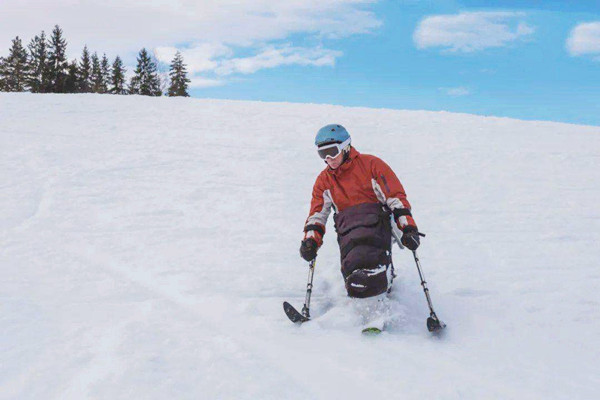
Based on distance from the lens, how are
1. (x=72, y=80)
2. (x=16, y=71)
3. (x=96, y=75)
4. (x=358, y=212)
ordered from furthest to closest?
1. (x=96, y=75)
2. (x=16, y=71)
3. (x=72, y=80)
4. (x=358, y=212)

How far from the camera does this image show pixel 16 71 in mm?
58938

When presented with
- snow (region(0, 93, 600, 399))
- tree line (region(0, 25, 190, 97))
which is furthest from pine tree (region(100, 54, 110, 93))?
snow (region(0, 93, 600, 399))

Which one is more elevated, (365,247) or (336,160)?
(336,160)

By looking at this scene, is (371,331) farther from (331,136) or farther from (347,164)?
(331,136)

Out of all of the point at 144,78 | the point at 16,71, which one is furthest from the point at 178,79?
the point at 16,71

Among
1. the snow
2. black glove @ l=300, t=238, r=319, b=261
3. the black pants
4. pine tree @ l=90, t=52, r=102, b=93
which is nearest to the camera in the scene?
the snow

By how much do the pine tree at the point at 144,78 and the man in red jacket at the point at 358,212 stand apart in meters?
57.8

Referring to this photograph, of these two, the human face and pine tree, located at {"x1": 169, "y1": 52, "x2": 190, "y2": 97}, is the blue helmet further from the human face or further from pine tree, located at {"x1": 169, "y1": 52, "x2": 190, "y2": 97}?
pine tree, located at {"x1": 169, "y1": 52, "x2": 190, "y2": 97}

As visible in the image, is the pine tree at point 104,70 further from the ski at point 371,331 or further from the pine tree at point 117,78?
the ski at point 371,331

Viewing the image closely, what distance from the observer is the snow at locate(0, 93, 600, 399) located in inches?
130

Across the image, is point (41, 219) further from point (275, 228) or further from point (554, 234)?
point (554, 234)

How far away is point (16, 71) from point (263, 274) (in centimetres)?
6788

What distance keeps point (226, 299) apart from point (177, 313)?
57 centimetres

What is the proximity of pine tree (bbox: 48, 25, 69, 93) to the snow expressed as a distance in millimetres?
47203
